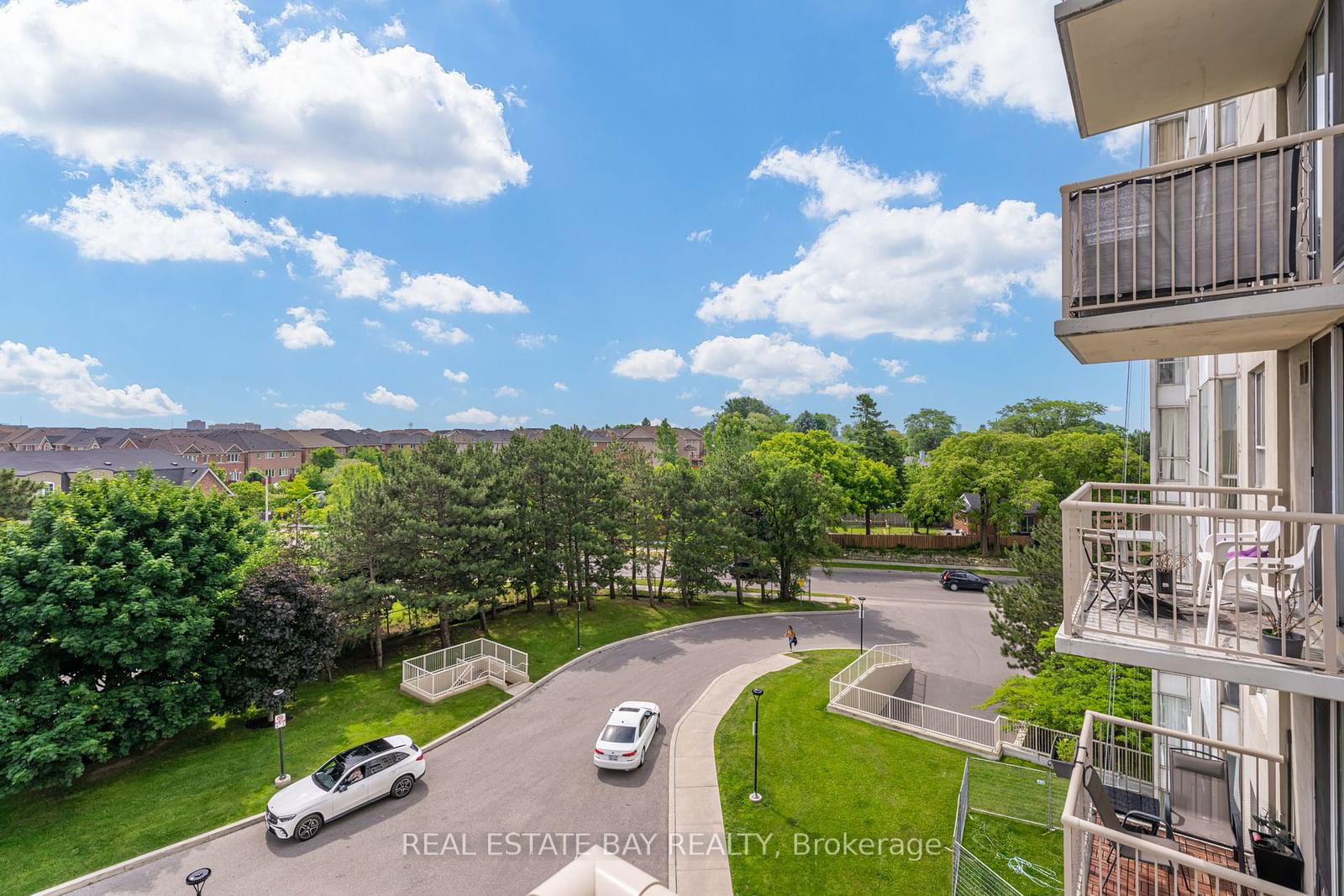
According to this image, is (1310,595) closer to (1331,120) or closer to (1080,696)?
(1331,120)

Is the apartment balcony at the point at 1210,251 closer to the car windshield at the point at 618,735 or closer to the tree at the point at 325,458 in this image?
the car windshield at the point at 618,735

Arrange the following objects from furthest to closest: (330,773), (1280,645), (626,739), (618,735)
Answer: (618,735)
(626,739)
(330,773)
(1280,645)

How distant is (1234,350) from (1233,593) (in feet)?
5.93

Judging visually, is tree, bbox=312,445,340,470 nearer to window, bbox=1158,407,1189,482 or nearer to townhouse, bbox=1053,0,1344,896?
window, bbox=1158,407,1189,482

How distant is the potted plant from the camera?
3.88 m

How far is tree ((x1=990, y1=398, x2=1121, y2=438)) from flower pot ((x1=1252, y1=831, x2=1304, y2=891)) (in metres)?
52.5

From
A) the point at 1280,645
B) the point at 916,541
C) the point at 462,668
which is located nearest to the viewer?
the point at 1280,645

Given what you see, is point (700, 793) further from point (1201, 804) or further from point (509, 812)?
point (1201, 804)

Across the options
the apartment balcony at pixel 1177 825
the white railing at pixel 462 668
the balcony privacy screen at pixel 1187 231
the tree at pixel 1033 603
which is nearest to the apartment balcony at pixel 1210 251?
the balcony privacy screen at pixel 1187 231

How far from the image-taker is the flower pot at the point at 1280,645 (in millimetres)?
3317

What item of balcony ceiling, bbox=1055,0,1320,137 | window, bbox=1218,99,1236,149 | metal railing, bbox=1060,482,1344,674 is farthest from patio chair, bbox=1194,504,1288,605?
window, bbox=1218,99,1236,149

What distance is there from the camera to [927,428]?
9356 centimetres

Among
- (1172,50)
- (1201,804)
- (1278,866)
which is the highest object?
(1172,50)

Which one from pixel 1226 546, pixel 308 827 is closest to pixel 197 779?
pixel 308 827
